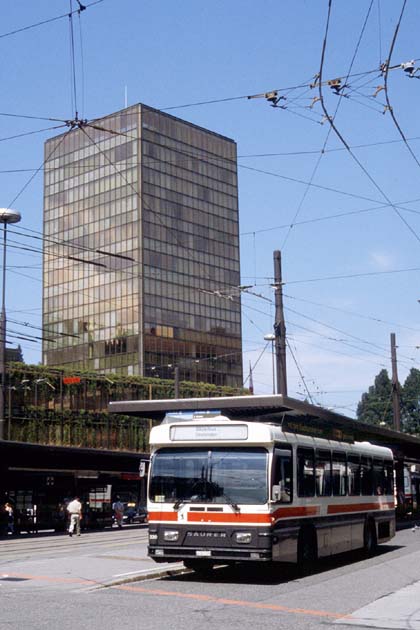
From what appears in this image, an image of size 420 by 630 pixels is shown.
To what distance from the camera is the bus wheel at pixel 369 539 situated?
70.9ft

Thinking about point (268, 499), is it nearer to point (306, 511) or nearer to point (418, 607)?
point (306, 511)

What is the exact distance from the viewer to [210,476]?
1616cm

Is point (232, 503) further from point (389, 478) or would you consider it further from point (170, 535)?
point (389, 478)

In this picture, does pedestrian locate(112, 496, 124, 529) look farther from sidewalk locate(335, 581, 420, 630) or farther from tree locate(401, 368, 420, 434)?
tree locate(401, 368, 420, 434)

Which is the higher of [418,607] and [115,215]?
[115,215]

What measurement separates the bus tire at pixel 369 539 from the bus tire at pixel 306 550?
12.5 ft

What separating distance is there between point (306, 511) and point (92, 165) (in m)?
89.5

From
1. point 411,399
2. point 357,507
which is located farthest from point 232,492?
point 411,399

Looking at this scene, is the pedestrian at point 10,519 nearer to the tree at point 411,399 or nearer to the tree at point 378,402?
the tree at point 378,402

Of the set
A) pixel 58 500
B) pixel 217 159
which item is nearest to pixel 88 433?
pixel 58 500

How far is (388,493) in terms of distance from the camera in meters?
23.9

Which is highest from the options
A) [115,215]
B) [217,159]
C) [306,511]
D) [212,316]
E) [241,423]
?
[217,159]

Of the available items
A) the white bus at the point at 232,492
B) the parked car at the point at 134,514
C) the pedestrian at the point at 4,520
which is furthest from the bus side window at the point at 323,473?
the parked car at the point at 134,514

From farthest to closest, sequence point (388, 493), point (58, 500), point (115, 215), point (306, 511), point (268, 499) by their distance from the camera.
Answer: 1. point (115, 215)
2. point (58, 500)
3. point (388, 493)
4. point (306, 511)
5. point (268, 499)
